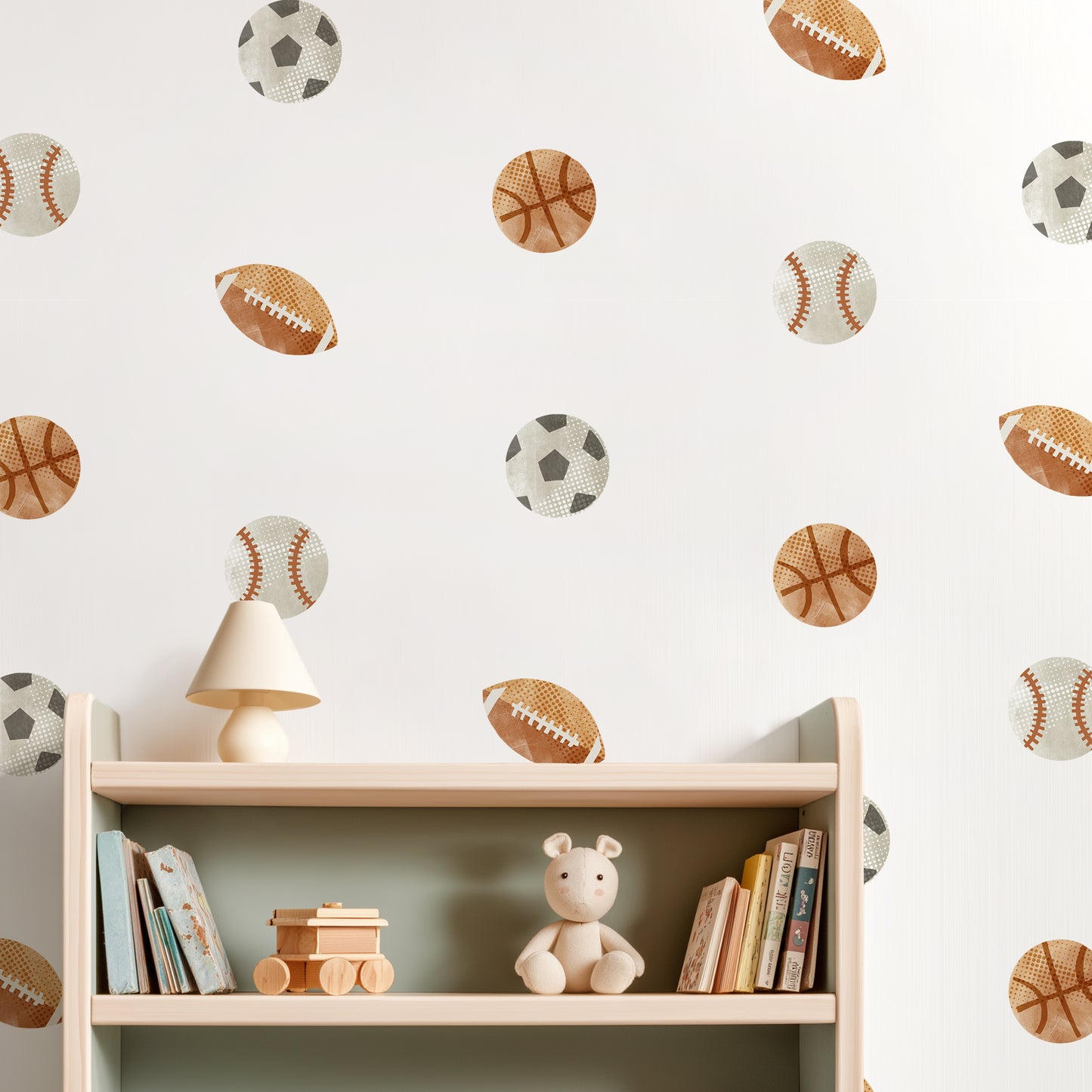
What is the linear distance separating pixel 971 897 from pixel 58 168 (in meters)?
1.57

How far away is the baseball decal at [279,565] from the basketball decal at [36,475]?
0.78 feet

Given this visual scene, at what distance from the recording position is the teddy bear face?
149 centimetres

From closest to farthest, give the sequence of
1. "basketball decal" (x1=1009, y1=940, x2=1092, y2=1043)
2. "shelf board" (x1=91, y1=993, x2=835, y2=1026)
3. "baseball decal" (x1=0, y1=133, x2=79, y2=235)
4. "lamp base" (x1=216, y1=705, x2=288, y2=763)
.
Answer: "shelf board" (x1=91, y1=993, x2=835, y2=1026)
"lamp base" (x1=216, y1=705, x2=288, y2=763)
"basketball decal" (x1=1009, y1=940, x2=1092, y2=1043)
"baseball decal" (x1=0, y1=133, x2=79, y2=235)

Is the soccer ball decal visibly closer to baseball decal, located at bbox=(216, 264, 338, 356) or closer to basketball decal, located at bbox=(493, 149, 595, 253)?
baseball decal, located at bbox=(216, 264, 338, 356)

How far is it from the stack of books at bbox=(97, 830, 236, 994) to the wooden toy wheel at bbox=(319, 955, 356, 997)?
123 millimetres

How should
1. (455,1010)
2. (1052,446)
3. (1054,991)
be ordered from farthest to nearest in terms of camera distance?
1. (1052,446)
2. (1054,991)
3. (455,1010)

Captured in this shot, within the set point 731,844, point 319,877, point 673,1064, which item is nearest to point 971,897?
point 731,844

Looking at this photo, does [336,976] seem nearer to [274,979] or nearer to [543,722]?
[274,979]

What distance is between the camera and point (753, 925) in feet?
4.81

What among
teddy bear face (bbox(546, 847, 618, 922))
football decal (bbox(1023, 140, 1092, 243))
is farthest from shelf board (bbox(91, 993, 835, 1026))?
football decal (bbox(1023, 140, 1092, 243))

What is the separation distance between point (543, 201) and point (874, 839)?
0.97 m

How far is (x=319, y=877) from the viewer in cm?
161

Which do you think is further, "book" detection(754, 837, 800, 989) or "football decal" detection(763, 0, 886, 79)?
"football decal" detection(763, 0, 886, 79)

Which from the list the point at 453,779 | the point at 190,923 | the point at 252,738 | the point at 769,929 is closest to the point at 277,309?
the point at 252,738
